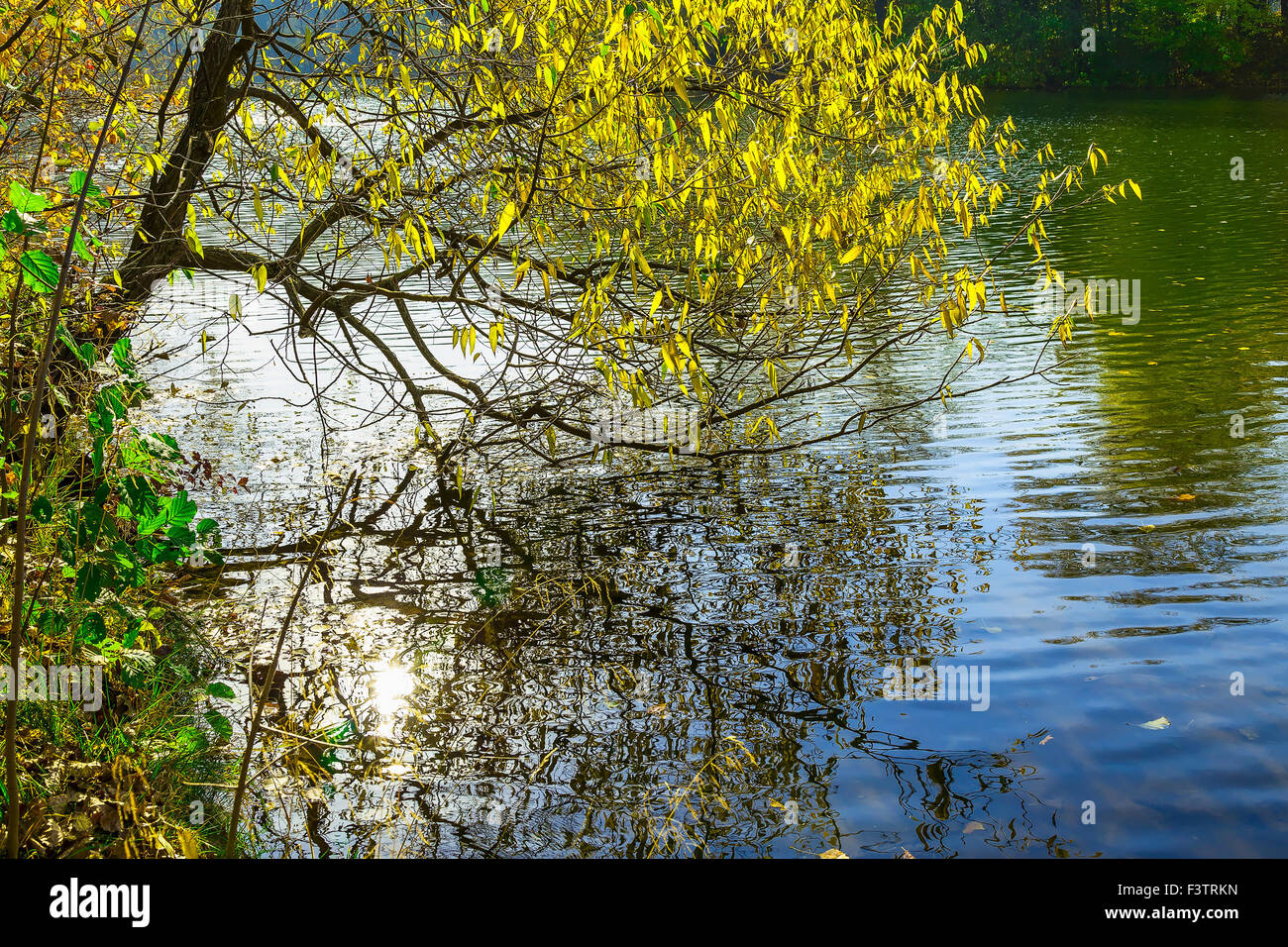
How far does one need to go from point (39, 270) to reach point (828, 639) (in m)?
4.74

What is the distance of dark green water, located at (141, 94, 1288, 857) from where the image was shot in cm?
514

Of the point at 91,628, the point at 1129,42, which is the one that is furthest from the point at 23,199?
the point at 1129,42

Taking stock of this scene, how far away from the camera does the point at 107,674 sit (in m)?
5.75

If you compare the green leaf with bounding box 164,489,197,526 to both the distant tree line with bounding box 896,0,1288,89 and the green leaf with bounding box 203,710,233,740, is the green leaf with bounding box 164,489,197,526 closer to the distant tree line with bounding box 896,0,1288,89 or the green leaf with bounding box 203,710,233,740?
the green leaf with bounding box 203,710,233,740

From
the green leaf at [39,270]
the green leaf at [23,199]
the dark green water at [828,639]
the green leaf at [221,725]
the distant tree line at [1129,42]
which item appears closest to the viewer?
the green leaf at [23,199]

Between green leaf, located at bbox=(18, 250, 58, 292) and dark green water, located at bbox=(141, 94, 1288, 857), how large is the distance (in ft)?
8.46

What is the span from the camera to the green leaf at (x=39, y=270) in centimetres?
389

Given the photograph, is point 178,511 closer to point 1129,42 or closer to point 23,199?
point 23,199

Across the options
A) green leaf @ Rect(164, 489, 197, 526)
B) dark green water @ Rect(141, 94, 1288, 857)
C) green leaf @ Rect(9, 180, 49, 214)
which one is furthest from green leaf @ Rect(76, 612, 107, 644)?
green leaf @ Rect(9, 180, 49, 214)

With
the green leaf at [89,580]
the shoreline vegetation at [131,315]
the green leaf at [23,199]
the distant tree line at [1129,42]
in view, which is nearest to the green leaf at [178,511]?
the shoreline vegetation at [131,315]

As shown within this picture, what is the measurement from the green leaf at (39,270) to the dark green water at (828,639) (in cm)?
258

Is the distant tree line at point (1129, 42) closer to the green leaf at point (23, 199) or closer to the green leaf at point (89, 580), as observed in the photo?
the green leaf at point (89, 580)

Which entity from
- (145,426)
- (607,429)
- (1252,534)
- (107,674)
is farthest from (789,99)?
(145,426)

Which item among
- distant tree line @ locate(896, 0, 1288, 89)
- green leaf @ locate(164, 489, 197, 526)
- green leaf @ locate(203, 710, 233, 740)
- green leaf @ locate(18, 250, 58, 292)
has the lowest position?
green leaf @ locate(203, 710, 233, 740)
